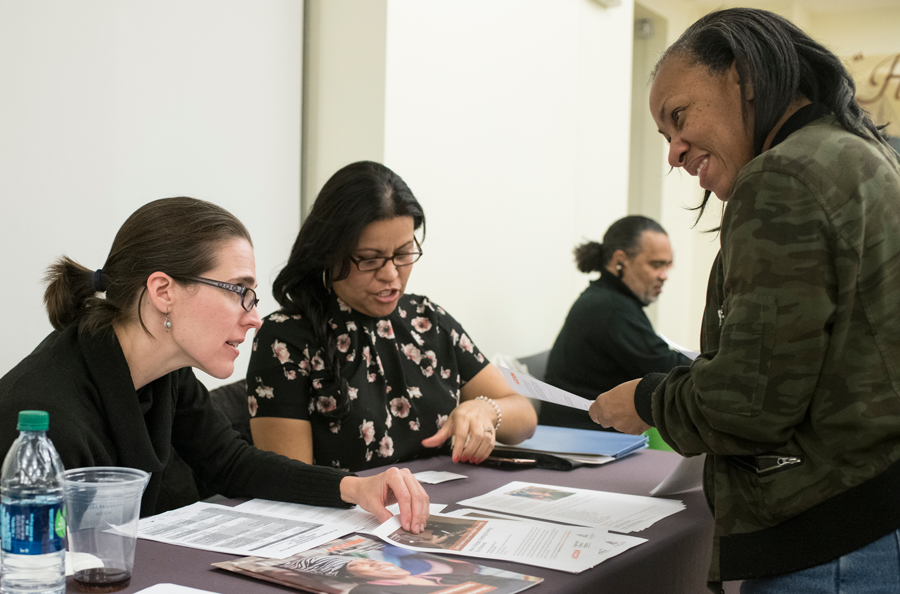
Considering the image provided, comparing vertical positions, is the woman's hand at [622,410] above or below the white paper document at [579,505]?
above

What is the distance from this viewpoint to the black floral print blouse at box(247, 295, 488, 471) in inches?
75.1

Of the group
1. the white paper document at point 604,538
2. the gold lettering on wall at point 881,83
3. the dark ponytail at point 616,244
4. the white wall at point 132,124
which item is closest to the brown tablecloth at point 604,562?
the white paper document at point 604,538

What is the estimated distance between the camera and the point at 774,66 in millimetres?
1103

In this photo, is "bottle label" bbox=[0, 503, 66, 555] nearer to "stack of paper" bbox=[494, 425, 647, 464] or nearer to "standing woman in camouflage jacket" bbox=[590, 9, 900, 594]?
"standing woman in camouflage jacket" bbox=[590, 9, 900, 594]

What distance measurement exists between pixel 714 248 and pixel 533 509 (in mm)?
4790

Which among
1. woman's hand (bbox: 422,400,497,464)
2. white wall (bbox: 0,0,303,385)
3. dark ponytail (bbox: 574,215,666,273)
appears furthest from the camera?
dark ponytail (bbox: 574,215,666,273)

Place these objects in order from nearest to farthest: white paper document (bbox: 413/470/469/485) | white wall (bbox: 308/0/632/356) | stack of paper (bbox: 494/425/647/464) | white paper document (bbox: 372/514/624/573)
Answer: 1. white paper document (bbox: 372/514/624/573)
2. white paper document (bbox: 413/470/469/485)
3. stack of paper (bbox: 494/425/647/464)
4. white wall (bbox: 308/0/632/356)

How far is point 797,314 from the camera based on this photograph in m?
0.96

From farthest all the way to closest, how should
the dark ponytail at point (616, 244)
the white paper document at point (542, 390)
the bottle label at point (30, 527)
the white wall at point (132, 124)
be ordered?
the dark ponytail at point (616, 244)
the white wall at point (132, 124)
the white paper document at point (542, 390)
the bottle label at point (30, 527)

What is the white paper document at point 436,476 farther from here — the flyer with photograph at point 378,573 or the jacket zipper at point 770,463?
the jacket zipper at point 770,463

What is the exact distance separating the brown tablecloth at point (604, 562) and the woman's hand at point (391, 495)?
6.0 inches

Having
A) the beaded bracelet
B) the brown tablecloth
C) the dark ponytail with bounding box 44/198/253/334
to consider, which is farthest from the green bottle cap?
the beaded bracelet

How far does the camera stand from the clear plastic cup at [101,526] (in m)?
1.01

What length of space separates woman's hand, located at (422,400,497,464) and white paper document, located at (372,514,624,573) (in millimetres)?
437
